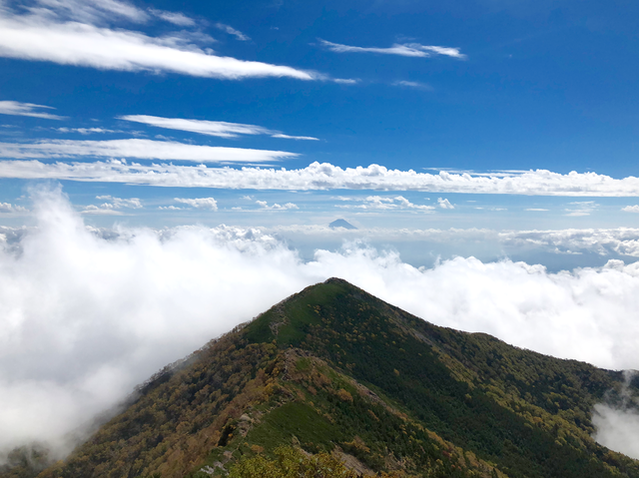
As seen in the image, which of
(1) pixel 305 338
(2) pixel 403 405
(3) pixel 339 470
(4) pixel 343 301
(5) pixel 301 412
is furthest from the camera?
(4) pixel 343 301

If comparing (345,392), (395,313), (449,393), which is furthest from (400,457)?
(395,313)

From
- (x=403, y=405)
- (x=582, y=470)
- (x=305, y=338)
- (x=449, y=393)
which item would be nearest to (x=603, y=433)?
(x=582, y=470)

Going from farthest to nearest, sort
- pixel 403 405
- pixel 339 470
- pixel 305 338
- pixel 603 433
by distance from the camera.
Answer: pixel 603 433
pixel 305 338
pixel 403 405
pixel 339 470

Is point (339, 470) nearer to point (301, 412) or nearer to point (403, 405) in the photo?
point (301, 412)

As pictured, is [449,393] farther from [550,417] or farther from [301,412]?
[301,412]

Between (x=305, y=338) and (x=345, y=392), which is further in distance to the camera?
(x=305, y=338)

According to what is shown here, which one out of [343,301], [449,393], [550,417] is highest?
[343,301]

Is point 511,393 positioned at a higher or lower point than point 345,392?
lower
